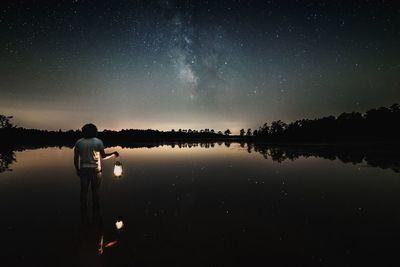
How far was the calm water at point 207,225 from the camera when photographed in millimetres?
4488

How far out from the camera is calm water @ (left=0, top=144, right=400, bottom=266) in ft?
14.7

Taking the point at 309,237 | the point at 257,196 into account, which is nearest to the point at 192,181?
the point at 257,196

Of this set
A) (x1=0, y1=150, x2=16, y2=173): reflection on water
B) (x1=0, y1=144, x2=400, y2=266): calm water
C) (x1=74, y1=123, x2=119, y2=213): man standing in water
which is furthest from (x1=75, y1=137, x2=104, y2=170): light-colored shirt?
(x1=0, y1=150, x2=16, y2=173): reflection on water

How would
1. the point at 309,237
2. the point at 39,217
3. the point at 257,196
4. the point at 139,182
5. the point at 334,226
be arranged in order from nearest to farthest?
the point at 309,237, the point at 334,226, the point at 39,217, the point at 257,196, the point at 139,182

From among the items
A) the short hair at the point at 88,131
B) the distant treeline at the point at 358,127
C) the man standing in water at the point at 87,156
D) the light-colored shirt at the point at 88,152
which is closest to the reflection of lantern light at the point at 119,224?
the man standing in water at the point at 87,156

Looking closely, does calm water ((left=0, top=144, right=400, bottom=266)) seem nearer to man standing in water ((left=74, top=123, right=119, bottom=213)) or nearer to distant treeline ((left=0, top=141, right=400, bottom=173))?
man standing in water ((left=74, top=123, right=119, bottom=213))

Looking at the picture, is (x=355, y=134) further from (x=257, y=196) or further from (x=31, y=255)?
(x=31, y=255)

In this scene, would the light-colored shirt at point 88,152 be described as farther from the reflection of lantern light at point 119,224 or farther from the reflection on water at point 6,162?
the reflection on water at point 6,162

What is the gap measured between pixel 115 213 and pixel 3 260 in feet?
9.50

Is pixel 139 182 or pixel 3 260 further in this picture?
pixel 139 182

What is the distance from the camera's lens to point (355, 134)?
10212cm

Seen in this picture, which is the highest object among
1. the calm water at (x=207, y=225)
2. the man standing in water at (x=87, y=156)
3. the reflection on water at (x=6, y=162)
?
the man standing in water at (x=87, y=156)

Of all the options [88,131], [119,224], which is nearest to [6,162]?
[88,131]

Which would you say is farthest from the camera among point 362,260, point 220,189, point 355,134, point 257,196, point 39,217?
point 355,134
